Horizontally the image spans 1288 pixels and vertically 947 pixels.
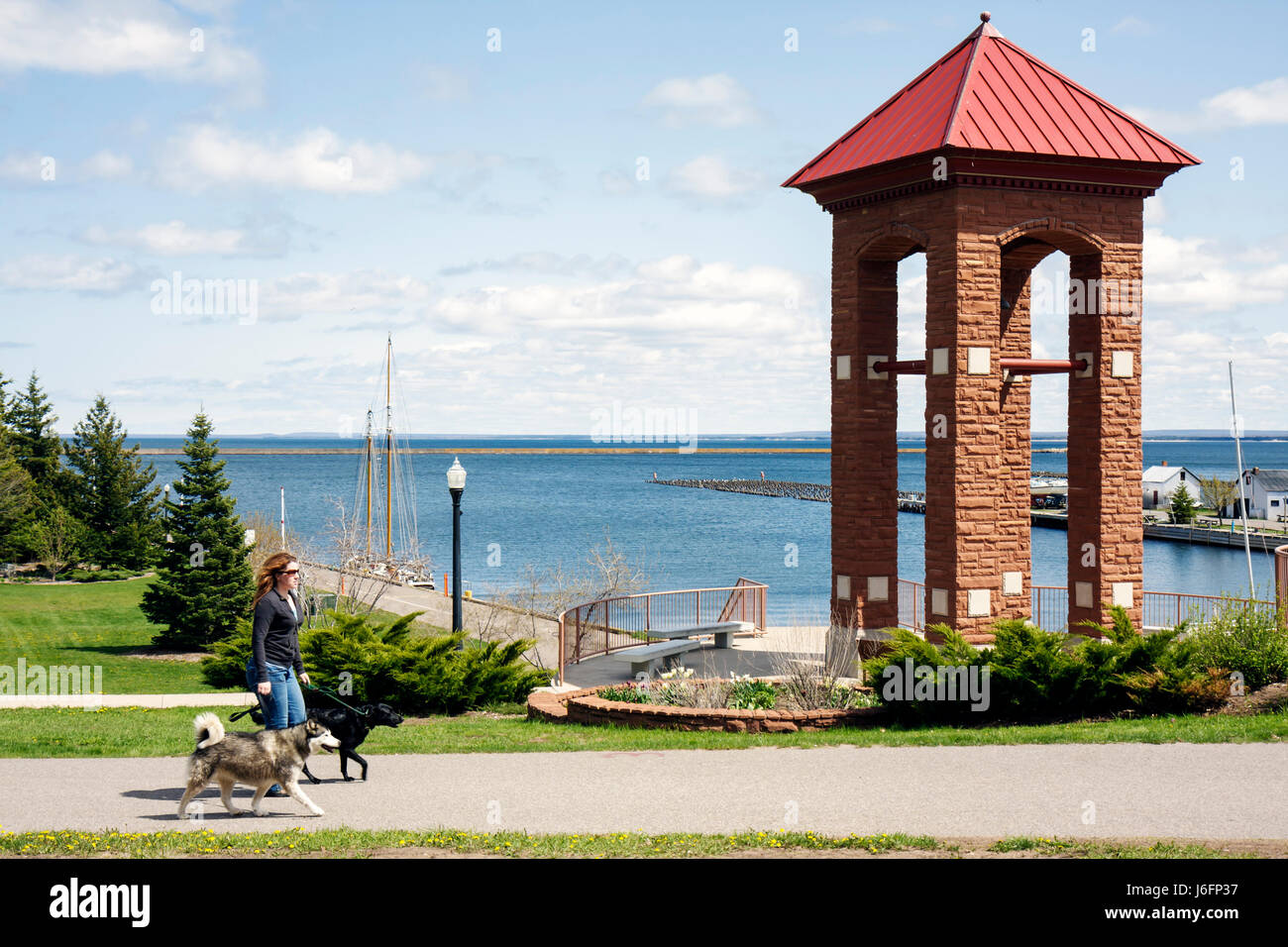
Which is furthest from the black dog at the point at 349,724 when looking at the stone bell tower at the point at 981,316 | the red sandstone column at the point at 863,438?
the red sandstone column at the point at 863,438

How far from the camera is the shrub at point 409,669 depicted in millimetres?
13992

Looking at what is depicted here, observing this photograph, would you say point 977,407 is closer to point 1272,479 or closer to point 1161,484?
point 1272,479

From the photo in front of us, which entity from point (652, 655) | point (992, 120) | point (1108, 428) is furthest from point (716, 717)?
point (992, 120)

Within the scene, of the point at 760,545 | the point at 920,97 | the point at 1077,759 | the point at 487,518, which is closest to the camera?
the point at 1077,759

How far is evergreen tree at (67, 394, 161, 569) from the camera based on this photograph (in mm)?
51562

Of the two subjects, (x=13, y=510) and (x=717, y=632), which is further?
(x=13, y=510)

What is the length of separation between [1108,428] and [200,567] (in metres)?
26.0

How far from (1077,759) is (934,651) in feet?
7.70

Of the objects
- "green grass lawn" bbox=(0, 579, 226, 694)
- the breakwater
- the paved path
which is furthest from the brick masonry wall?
"green grass lawn" bbox=(0, 579, 226, 694)

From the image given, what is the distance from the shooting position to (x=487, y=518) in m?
102

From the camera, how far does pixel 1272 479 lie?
3681 inches

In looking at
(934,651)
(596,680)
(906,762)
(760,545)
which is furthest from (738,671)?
(760,545)

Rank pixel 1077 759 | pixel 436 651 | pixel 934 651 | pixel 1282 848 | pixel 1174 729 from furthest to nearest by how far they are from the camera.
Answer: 1. pixel 436 651
2. pixel 934 651
3. pixel 1174 729
4. pixel 1077 759
5. pixel 1282 848
